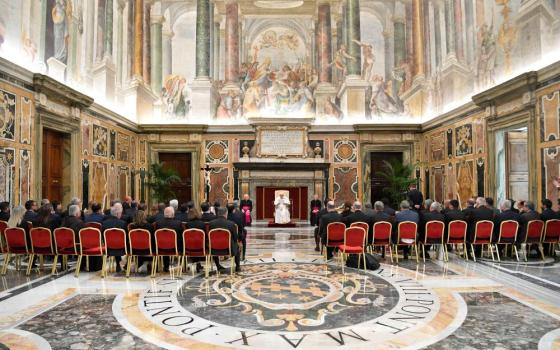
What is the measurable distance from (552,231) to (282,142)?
10.9m

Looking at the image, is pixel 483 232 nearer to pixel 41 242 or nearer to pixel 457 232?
pixel 457 232

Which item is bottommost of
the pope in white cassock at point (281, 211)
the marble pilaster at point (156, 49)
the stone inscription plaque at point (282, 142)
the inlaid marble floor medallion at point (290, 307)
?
the inlaid marble floor medallion at point (290, 307)

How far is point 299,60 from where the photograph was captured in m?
19.6

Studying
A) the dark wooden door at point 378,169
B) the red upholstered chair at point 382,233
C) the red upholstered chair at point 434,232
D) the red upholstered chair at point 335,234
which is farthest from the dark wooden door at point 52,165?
the dark wooden door at point 378,169

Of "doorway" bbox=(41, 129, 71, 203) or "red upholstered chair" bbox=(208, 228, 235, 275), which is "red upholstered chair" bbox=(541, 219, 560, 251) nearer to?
"red upholstered chair" bbox=(208, 228, 235, 275)

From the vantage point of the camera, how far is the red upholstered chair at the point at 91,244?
259 inches

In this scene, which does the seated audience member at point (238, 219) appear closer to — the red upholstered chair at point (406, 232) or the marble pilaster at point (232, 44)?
the red upholstered chair at point (406, 232)

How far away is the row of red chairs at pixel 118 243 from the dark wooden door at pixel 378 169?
11718 millimetres

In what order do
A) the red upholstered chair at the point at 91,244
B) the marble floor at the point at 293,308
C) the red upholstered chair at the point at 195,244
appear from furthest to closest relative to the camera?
1. the red upholstered chair at the point at 91,244
2. the red upholstered chair at the point at 195,244
3. the marble floor at the point at 293,308

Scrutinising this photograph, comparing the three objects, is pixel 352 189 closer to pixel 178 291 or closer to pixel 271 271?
pixel 271 271

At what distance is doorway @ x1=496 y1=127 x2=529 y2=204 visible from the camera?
11828 mm

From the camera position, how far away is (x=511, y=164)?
12258 mm

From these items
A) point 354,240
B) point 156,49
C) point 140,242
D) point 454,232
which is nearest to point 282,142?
point 156,49

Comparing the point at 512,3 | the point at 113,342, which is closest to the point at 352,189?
the point at 512,3
